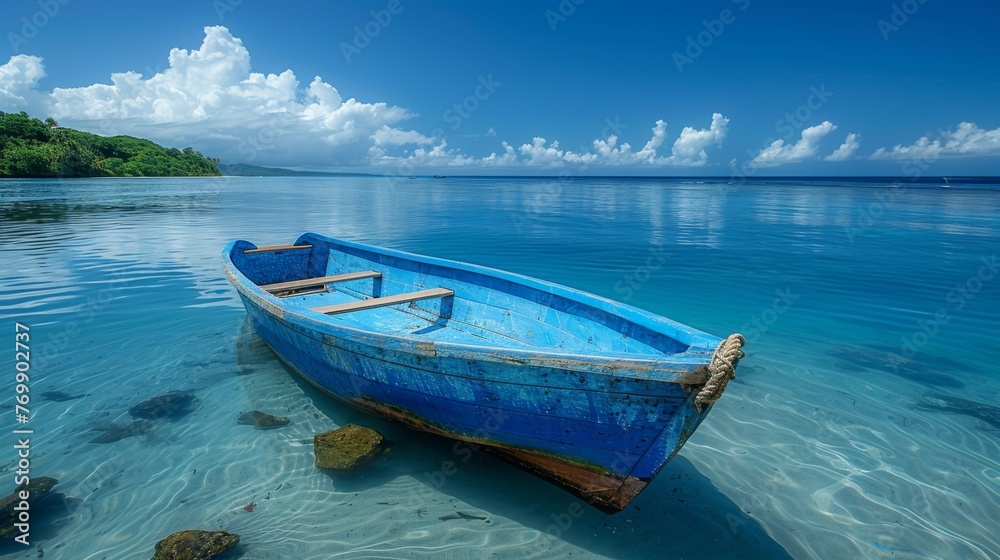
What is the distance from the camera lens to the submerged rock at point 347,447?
480cm

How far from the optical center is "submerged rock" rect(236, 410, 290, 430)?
5.68 meters

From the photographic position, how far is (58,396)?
619 centimetres

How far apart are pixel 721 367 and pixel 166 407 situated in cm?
647

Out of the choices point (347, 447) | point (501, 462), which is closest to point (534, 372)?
point (501, 462)

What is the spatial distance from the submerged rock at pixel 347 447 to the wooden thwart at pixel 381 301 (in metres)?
1.56

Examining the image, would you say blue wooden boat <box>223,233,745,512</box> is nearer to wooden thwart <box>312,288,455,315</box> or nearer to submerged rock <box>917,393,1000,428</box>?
wooden thwart <box>312,288,455,315</box>

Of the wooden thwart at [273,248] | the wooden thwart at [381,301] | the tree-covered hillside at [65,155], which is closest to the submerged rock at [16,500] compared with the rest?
the wooden thwart at [381,301]

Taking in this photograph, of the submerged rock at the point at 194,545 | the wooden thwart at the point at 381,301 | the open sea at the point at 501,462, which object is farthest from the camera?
the wooden thwart at the point at 381,301

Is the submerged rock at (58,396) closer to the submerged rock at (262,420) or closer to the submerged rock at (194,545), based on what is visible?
the submerged rock at (262,420)

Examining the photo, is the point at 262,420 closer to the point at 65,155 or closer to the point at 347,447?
the point at 347,447

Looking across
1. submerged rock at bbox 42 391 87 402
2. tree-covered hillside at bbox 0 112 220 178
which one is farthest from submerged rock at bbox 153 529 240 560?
tree-covered hillside at bbox 0 112 220 178

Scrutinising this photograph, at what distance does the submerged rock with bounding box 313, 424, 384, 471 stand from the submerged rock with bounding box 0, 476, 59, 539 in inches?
93.1

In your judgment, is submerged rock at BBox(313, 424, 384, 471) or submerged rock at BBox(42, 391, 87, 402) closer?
submerged rock at BBox(313, 424, 384, 471)

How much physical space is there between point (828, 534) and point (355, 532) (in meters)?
4.15
